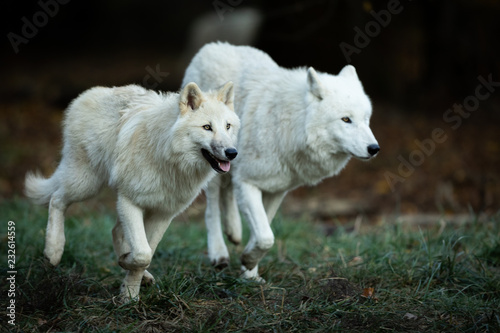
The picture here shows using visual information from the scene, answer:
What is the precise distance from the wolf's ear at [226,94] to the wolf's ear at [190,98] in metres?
0.24

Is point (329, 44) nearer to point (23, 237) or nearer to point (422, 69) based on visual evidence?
point (422, 69)

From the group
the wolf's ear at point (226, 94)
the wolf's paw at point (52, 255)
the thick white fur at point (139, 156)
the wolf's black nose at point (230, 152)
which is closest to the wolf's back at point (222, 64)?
the thick white fur at point (139, 156)

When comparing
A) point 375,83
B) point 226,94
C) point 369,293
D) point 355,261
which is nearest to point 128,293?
point 226,94

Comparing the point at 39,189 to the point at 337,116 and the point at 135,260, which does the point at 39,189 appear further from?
the point at 337,116

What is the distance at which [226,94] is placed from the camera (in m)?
4.64

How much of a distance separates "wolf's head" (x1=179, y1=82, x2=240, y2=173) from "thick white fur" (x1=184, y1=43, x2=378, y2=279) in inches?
42.6

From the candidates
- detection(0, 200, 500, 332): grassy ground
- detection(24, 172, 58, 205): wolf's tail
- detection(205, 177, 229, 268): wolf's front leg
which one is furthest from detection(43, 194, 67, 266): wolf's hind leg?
detection(205, 177, 229, 268): wolf's front leg

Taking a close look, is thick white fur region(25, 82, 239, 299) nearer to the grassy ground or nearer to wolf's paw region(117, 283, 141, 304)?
wolf's paw region(117, 283, 141, 304)

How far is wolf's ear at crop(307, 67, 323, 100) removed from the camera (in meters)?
5.28

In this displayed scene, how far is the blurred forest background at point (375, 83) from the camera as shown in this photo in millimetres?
10633

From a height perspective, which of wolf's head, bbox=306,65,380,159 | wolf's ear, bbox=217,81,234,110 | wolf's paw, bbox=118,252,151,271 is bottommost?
wolf's paw, bbox=118,252,151,271

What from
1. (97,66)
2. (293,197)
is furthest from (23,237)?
(97,66)

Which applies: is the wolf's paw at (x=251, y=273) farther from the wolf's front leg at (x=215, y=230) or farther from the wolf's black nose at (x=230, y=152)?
the wolf's black nose at (x=230, y=152)

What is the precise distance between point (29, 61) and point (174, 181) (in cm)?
1445
